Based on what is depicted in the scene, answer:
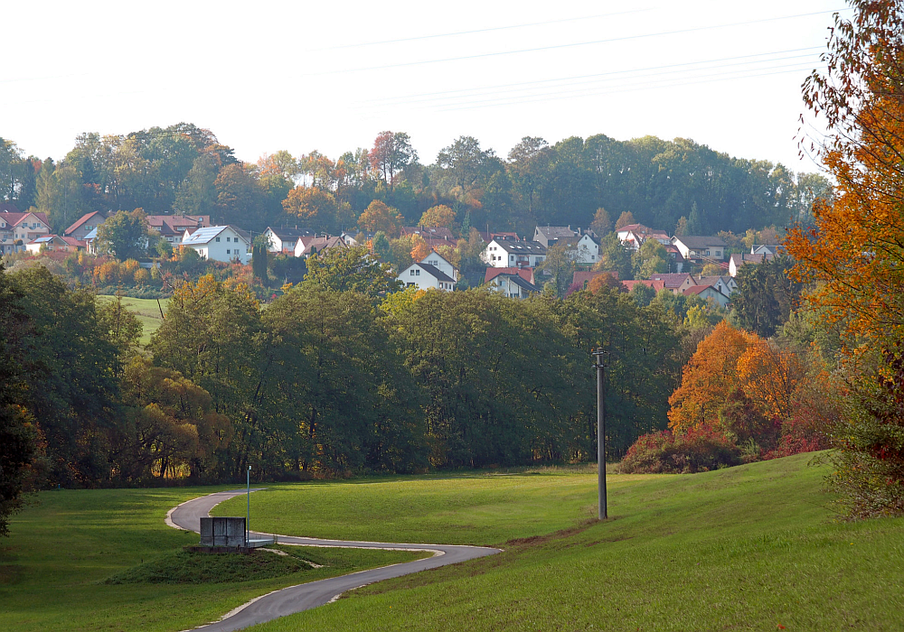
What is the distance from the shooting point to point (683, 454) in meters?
63.1

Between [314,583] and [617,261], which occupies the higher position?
[617,261]

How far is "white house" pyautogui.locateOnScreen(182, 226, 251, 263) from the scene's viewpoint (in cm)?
16200

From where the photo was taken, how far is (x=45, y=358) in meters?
56.1

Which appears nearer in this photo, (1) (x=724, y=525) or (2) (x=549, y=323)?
(1) (x=724, y=525)

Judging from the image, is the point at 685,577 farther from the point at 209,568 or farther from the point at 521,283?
the point at 521,283

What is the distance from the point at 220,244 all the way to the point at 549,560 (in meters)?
148

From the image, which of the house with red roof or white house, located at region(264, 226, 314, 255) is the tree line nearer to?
white house, located at region(264, 226, 314, 255)

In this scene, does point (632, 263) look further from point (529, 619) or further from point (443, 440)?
point (529, 619)

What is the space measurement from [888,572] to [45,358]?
174 ft

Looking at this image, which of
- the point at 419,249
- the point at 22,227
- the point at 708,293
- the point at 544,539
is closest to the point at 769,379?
the point at 544,539

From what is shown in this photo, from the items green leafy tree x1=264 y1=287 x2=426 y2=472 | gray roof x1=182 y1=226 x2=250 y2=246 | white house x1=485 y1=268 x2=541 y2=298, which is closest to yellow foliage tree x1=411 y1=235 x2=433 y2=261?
white house x1=485 y1=268 x2=541 y2=298

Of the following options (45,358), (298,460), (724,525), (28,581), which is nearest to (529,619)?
(724,525)

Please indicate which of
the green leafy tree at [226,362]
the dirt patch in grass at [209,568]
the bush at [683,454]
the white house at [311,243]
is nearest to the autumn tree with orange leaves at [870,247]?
the dirt patch in grass at [209,568]

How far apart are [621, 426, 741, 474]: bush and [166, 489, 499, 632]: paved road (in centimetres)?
3066
